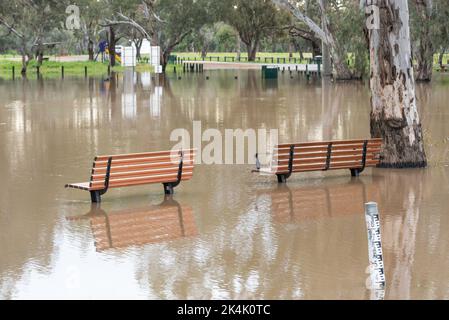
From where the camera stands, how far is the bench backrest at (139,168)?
14844mm

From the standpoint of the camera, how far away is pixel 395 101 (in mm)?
18906

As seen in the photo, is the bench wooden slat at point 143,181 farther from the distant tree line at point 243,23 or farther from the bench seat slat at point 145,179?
the distant tree line at point 243,23

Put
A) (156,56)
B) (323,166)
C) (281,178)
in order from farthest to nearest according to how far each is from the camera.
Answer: (156,56) < (323,166) < (281,178)

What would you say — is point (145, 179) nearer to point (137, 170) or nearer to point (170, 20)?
point (137, 170)

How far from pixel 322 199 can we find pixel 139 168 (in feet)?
9.88

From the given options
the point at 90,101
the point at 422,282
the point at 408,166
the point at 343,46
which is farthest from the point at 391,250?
the point at 343,46

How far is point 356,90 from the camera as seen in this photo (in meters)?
45.3

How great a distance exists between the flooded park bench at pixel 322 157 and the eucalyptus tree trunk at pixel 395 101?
38.0 inches

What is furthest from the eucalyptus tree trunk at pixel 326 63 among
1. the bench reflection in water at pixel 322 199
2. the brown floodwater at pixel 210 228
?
the bench reflection in water at pixel 322 199

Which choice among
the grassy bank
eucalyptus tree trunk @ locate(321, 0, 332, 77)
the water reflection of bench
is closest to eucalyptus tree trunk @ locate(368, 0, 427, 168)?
the water reflection of bench

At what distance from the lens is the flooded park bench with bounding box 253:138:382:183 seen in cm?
1688

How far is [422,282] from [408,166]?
8.77 meters

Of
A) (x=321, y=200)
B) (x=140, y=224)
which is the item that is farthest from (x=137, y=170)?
(x=321, y=200)
